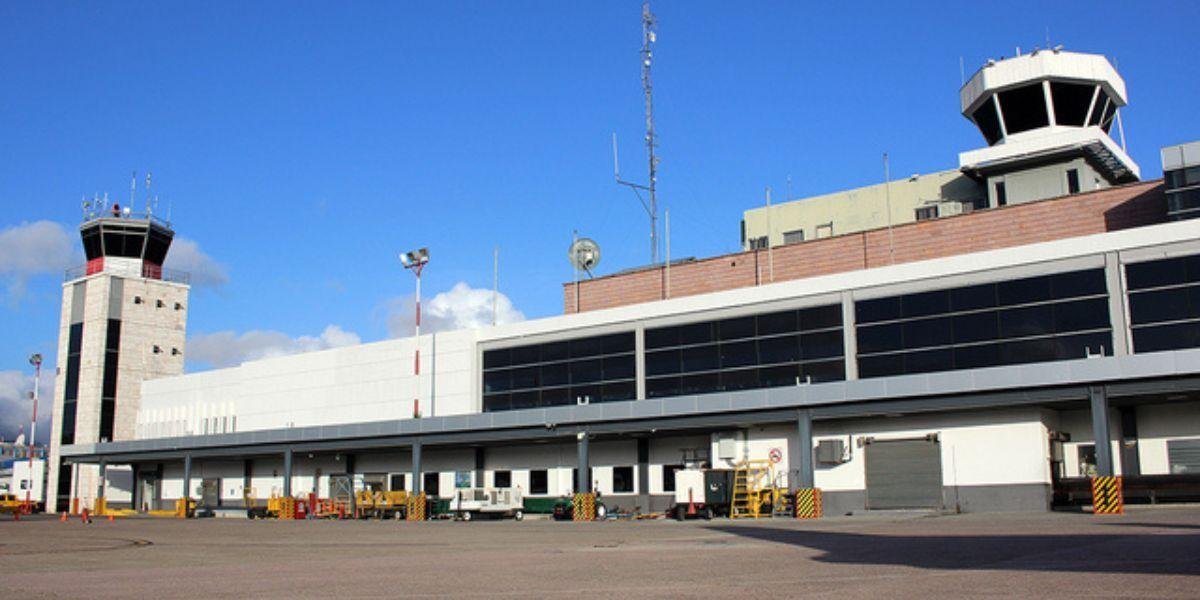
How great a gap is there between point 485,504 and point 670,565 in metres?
36.7

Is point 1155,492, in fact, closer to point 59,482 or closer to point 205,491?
point 205,491

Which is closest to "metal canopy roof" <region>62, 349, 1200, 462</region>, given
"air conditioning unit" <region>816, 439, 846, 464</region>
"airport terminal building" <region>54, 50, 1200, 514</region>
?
"airport terminal building" <region>54, 50, 1200, 514</region>

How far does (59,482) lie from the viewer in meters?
89.8

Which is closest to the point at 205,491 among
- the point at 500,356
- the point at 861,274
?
the point at 500,356

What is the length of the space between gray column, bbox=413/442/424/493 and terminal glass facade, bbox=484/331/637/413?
175 inches

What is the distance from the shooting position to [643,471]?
54.5m

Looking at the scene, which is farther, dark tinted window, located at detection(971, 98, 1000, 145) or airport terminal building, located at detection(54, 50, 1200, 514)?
dark tinted window, located at detection(971, 98, 1000, 145)

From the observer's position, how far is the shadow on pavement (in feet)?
53.8

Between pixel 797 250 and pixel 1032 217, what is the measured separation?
12901mm

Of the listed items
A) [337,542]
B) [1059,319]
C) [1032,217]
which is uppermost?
[1032,217]

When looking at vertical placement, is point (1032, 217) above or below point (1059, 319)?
above

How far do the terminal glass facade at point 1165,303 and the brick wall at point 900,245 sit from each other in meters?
10.2

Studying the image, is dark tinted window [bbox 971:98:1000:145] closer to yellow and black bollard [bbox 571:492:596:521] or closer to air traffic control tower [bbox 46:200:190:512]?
yellow and black bollard [bbox 571:492:596:521]

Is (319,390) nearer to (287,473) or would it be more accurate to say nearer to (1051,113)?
(287,473)
